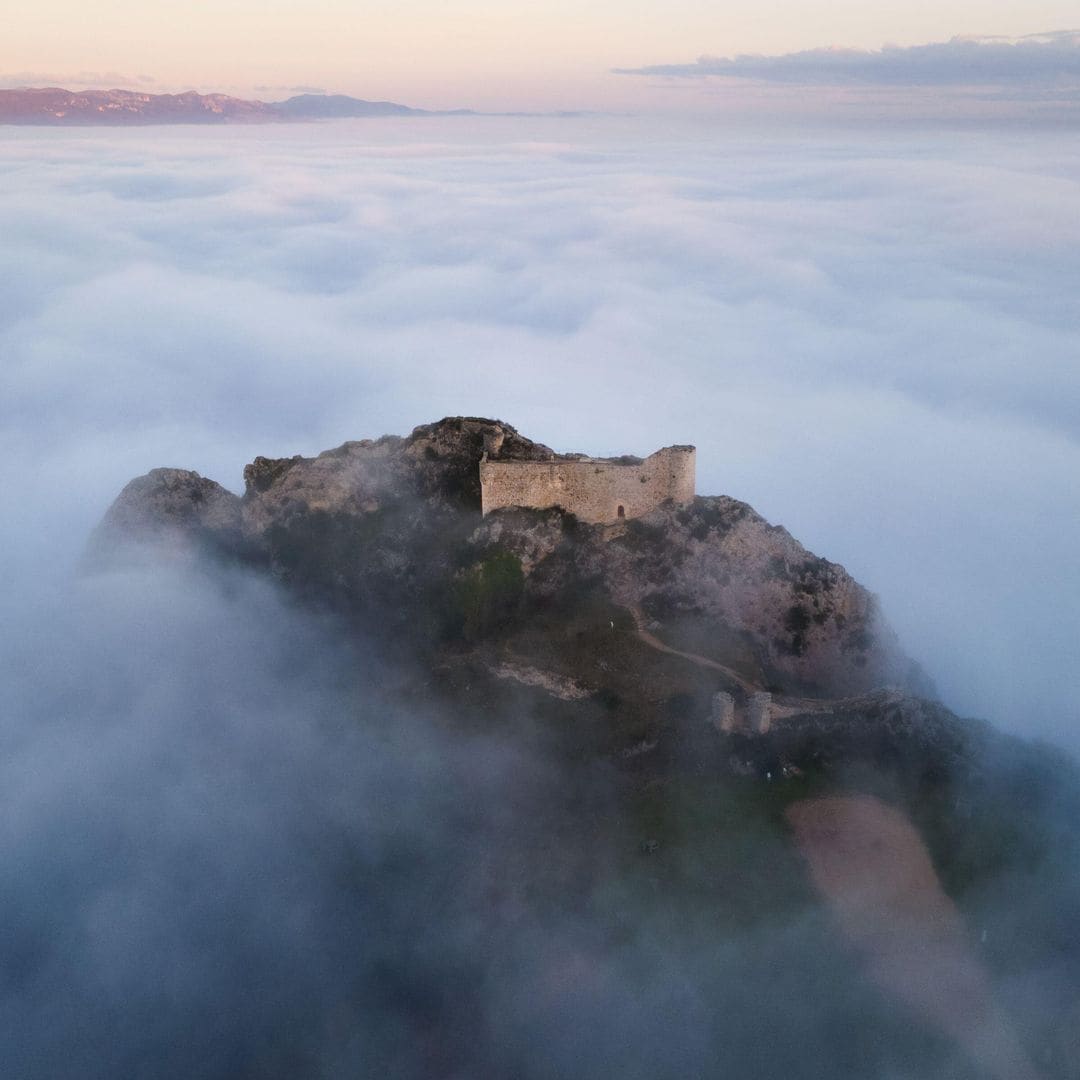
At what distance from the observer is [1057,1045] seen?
3153cm

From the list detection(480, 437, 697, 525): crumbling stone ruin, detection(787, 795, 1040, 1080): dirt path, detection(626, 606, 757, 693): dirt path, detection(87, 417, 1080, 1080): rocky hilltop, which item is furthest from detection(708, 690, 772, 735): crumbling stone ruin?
detection(480, 437, 697, 525): crumbling stone ruin

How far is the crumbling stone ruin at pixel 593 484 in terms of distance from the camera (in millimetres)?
48625

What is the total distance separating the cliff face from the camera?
153ft

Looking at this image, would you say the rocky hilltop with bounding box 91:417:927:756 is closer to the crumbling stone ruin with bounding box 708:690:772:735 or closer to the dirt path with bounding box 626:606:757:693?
the dirt path with bounding box 626:606:757:693

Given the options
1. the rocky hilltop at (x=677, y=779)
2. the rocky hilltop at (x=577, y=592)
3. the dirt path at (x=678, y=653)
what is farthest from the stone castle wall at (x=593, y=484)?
the dirt path at (x=678, y=653)

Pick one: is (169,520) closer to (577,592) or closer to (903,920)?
(577,592)

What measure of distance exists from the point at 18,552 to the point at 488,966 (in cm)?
7272

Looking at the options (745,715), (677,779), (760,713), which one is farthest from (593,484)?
(677,779)

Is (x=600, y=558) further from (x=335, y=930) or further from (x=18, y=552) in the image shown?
(x=18, y=552)

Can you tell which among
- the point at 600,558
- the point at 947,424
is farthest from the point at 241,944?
the point at 947,424

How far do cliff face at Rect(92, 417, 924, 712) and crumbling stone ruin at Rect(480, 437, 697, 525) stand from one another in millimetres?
684

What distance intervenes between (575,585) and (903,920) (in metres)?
21.3

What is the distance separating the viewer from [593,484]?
48969mm

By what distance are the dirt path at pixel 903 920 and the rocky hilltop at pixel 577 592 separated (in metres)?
5.64
